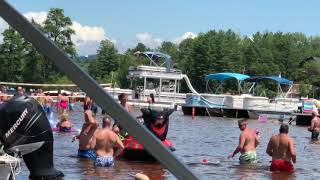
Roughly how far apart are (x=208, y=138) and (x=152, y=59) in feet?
162

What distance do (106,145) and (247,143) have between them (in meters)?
3.80

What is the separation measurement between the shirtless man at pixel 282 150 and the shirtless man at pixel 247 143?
0.84 meters

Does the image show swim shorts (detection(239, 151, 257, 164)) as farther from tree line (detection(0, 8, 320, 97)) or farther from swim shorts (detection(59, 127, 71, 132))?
tree line (detection(0, 8, 320, 97))

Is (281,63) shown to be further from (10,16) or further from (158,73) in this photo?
(10,16)

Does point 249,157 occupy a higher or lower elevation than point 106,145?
lower

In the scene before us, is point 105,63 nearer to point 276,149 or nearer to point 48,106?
point 48,106

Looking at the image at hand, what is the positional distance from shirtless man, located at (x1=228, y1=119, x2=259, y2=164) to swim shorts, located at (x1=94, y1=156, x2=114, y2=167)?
309cm

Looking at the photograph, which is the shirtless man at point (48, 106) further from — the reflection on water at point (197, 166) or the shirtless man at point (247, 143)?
the shirtless man at point (247, 143)

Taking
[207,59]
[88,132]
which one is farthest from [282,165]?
[207,59]

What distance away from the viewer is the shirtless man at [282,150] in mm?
13797

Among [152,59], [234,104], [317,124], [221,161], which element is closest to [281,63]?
[152,59]

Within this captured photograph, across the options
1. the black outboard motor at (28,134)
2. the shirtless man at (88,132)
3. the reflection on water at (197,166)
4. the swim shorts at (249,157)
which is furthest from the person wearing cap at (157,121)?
the black outboard motor at (28,134)

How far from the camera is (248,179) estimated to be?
525 inches

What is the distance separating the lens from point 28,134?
224 inches
